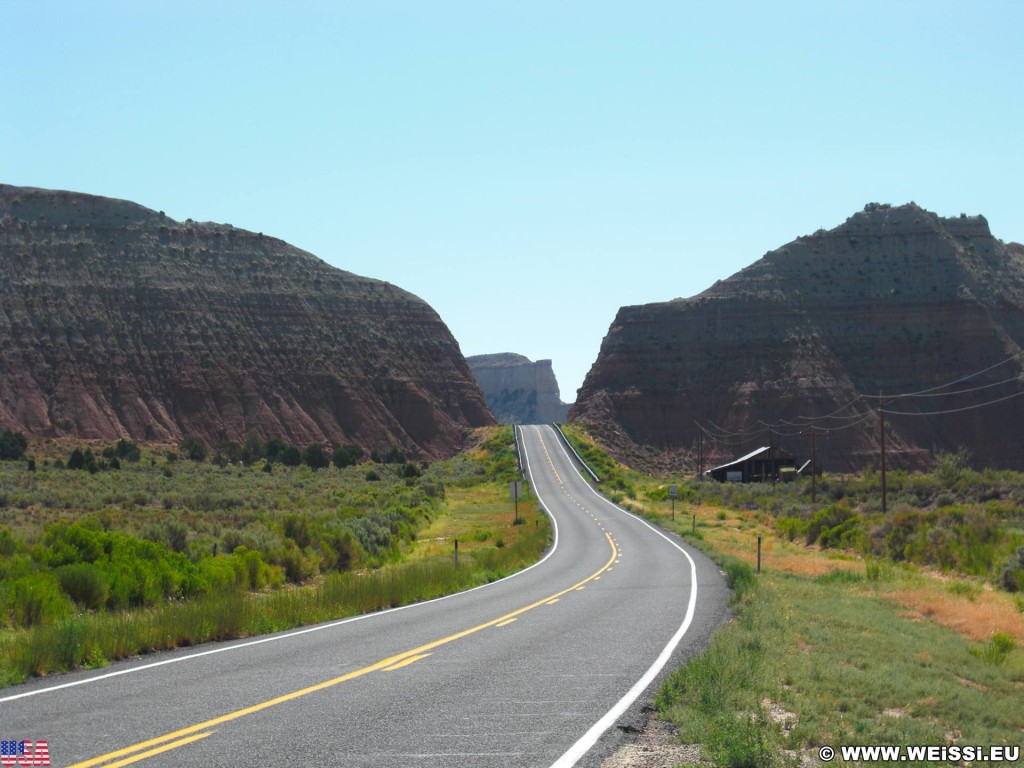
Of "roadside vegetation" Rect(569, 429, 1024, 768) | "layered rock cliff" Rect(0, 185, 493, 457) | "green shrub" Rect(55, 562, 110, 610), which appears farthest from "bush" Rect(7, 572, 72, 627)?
"layered rock cliff" Rect(0, 185, 493, 457)

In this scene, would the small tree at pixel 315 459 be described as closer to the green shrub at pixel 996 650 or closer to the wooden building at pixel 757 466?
the wooden building at pixel 757 466

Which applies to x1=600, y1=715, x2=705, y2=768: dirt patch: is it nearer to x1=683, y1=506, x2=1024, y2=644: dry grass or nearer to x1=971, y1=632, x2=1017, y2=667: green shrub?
x1=971, y1=632, x2=1017, y2=667: green shrub

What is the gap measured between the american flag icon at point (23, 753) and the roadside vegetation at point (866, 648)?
4.71 m

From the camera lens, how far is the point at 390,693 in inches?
362

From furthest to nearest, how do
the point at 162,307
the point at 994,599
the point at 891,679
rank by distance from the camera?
1. the point at 162,307
2. the point at 994,599
3. the point at 891,679

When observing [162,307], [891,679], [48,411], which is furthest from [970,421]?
[891,679]

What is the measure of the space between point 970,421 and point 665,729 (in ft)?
360

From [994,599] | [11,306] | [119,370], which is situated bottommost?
[994,599]

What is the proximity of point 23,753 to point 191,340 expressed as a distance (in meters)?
98.6

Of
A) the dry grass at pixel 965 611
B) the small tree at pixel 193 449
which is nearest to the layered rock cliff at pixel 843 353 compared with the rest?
the small tree at pixel 193 449

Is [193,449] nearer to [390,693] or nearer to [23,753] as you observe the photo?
[390,693]

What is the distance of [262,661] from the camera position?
11141mm

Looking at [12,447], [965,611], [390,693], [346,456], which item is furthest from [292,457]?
[390,693]

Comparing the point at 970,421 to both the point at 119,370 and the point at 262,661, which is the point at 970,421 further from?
the point at 262,661
